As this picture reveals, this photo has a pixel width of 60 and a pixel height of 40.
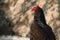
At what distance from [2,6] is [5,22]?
1.14 feet

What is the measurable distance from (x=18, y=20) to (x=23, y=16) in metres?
0.13

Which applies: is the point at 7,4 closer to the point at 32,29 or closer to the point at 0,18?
the point at 0,18

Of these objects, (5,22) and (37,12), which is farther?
(5,22)

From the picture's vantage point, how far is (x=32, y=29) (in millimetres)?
4949

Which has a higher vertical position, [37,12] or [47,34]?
[37,12]

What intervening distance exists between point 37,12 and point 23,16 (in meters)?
2.12

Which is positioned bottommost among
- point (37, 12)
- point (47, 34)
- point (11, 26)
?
point (47, 34)

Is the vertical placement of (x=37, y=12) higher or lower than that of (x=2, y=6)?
lower

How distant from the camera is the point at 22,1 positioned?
724 centimetres

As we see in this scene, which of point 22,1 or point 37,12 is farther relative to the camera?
point 22,1

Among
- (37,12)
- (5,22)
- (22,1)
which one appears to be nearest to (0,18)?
(5,22)

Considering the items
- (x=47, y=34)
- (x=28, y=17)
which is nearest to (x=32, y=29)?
(x=47, y=34)

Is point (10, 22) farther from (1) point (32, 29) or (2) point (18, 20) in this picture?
(1) point (32, 29)

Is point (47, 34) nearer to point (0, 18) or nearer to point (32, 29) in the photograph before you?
point (32, 29)
